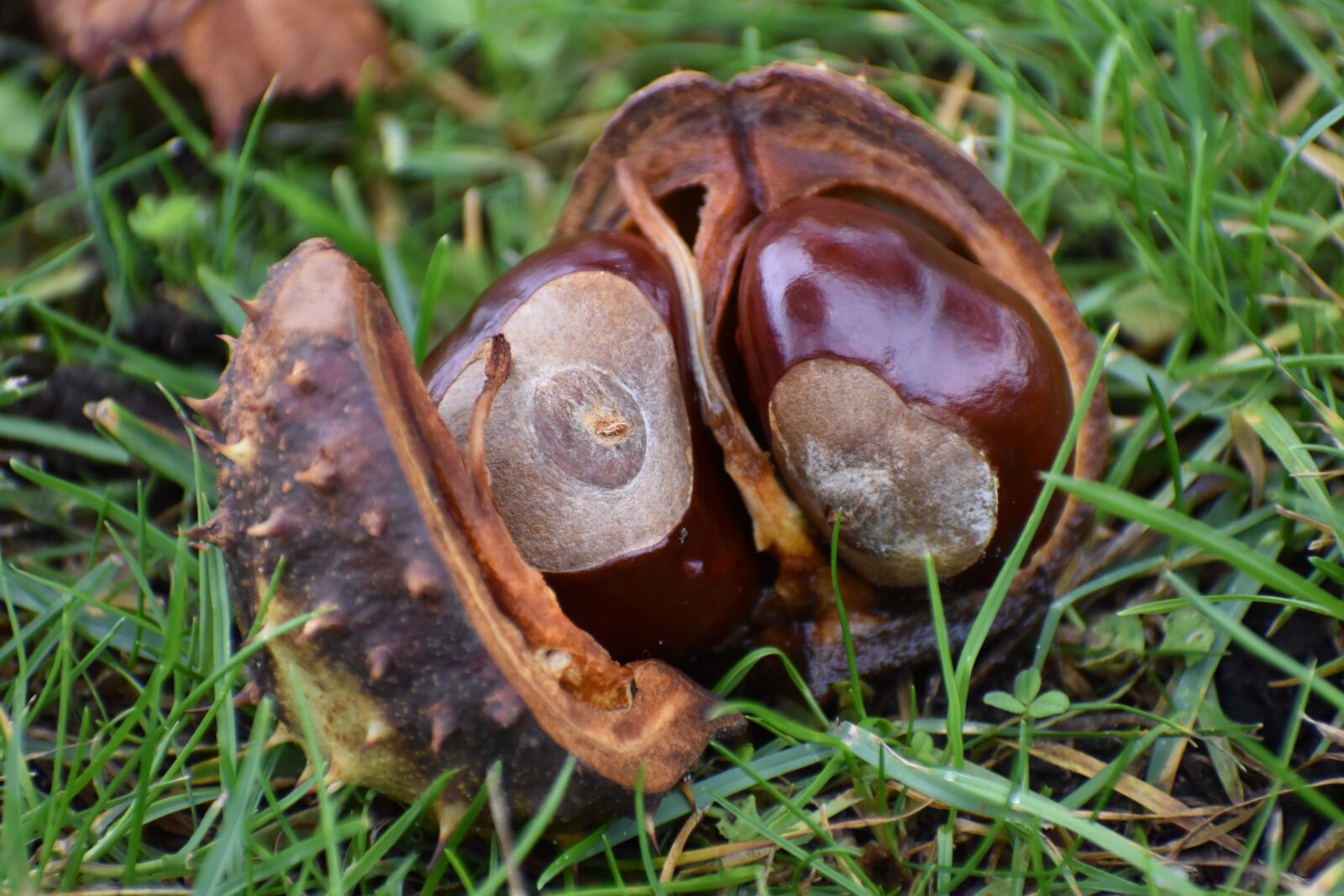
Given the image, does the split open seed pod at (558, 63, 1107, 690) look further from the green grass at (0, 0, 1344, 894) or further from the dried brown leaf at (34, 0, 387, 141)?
the dried brown leaf at (34, 0, 387, 141)

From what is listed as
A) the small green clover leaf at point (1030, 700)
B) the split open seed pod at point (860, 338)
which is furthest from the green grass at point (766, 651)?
the split open seed pod at point (860, 338)

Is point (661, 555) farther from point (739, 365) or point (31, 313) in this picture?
point (31, 313)

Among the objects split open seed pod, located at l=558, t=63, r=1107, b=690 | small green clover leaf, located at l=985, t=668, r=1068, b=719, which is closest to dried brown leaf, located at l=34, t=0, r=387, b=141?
split open seed pod, located at l=558, t=63, r=1107, b=690

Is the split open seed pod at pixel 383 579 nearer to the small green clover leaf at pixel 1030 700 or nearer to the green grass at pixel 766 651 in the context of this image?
the green grass at pixel 766 651

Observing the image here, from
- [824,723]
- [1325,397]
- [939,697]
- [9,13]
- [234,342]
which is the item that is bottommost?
[939,697]

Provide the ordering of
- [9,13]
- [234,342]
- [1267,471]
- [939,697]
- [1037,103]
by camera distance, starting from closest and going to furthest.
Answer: [234,342] → [939,697] → [1267,471] → [1037,103] → [9,13]

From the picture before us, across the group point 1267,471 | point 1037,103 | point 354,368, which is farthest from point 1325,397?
point 354,368
